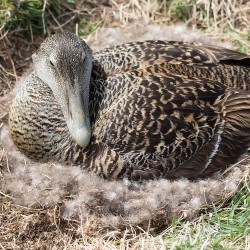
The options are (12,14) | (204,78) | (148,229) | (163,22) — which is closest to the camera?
(148,229)

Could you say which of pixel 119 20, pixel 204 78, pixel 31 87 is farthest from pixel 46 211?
pixel 119 20

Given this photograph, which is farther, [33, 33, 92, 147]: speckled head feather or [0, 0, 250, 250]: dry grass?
[33, 33, 92, 147]: speckled head feather

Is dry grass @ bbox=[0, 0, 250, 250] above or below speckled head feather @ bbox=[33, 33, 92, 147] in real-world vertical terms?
below

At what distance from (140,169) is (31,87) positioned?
84cm

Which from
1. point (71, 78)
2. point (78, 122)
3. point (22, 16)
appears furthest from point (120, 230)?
point (22, 16)

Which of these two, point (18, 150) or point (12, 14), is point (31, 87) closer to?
point (18, 150)

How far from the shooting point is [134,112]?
337 cm

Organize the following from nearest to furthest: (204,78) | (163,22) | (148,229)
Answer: (148,229), (204,78), (163,22)

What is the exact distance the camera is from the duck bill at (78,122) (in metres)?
3.31

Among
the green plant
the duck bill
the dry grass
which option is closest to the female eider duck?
the duck bill

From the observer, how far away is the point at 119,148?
335cm

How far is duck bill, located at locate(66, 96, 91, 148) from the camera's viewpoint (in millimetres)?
3311

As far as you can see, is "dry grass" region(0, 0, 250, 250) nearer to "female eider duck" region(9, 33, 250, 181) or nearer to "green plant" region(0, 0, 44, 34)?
"female eider duck" region(9, 33, 250, 181)

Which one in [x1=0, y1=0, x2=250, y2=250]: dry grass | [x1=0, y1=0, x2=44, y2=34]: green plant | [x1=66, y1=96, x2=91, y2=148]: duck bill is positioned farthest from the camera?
[x1=0, y1=0, x2=44, y2=34]: green plant
